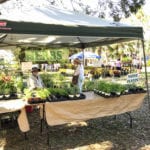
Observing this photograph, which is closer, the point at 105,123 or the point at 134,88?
the point at 134,88

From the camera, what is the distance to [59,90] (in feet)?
17.1

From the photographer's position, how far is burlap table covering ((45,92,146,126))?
498 cm

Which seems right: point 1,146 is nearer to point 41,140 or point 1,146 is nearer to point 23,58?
point 41,140

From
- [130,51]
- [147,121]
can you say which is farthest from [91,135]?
[130,51]

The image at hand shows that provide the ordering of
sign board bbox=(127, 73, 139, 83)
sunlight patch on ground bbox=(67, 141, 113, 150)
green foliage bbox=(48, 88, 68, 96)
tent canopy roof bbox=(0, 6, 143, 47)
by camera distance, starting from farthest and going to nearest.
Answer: sign board bbox=(127, 73, 139, 83) < green foliage bbox=(48, 88, 68, 96) < sunlight patch on ground bbox=(67, 141, 113, 150) < tent canopy roof bbox=(0, 6, 143, 47)

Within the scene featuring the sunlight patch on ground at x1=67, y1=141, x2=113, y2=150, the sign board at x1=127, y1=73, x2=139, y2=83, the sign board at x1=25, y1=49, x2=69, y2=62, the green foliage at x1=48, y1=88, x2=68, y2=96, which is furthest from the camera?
the sign board at x1=25, y1=49, x2=69, y2=62

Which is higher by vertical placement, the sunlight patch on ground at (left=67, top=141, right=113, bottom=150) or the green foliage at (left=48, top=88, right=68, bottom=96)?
the green foliage at (left=48, top=88, right=68, bottom=96)

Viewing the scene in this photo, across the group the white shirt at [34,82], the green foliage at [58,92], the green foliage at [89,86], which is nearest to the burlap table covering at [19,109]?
the green foliage at [58,92]

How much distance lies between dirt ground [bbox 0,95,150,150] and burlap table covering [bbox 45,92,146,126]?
0.42m

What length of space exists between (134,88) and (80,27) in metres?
1.74

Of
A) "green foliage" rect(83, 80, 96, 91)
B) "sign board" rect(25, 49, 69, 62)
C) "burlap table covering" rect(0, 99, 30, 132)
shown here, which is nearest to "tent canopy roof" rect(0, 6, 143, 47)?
"burlap table covering" rect(0, 99, 30, 132)

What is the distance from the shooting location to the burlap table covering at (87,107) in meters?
4.98

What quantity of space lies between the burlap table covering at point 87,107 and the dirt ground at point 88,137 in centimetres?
42

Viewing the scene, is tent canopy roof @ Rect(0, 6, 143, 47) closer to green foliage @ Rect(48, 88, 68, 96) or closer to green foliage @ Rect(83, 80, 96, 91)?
green foliage @ Rect(48, 88, 68, 96)
